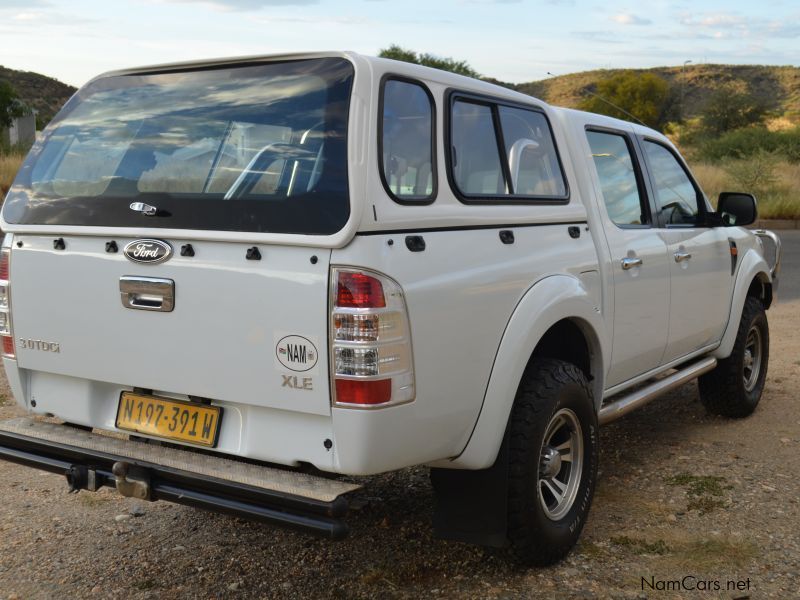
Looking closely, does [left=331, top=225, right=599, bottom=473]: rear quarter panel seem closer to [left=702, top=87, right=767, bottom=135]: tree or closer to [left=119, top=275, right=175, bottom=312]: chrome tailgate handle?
[left=119, top=275, right=175, bottom=312]: chrome tailgate handle

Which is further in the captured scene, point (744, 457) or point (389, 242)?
point (744, 457)

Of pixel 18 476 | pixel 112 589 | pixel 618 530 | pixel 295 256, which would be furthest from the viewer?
pixel 18 476

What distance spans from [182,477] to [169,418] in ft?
0.99

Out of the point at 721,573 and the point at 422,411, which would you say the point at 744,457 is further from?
the point at 422,411

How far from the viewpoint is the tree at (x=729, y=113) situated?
2063 inches

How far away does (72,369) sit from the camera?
3.51 metres

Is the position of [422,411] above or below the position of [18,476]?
above

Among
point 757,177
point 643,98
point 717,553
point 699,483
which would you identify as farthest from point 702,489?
point 643,98

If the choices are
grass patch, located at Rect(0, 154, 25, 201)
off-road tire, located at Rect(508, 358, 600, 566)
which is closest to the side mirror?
off-road tire, located at Rect(508, 358, 600, 566)

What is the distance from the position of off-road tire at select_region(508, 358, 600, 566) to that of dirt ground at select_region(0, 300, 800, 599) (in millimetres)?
152

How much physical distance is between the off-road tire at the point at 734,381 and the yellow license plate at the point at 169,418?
3772 mm

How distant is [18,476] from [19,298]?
187 centimetres

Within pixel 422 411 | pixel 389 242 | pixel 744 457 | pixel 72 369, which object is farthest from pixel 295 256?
pixel 744 457

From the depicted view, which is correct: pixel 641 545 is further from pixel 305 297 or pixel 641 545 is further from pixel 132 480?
pixel 132 480
